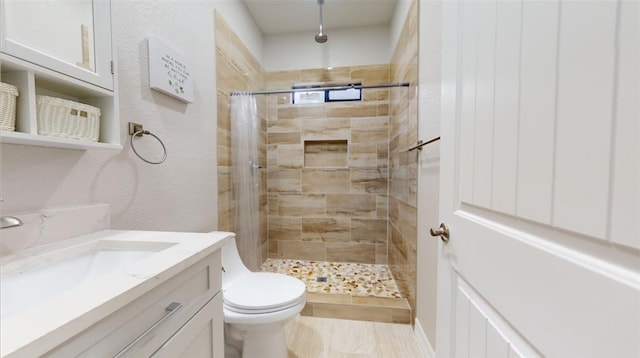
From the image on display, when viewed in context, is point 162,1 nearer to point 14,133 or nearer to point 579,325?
point 14,133

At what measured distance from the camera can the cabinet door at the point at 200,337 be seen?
2.07ft

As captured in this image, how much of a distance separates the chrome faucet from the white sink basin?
9cm

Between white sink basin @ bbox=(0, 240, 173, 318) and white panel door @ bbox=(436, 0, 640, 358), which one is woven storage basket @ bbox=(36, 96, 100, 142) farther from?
white panel door @ bbox=(436, 0, 640, 358)

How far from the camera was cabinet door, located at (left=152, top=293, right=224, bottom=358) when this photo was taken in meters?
0.63

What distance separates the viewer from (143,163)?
1.13 metres

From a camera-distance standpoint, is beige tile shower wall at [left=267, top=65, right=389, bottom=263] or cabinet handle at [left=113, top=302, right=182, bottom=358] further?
beige tile shower wall at [left=267, top=65, right=389, bottom=263]

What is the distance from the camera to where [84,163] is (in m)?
0.87

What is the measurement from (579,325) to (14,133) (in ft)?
3.90

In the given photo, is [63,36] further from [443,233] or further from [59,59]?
[443,233]

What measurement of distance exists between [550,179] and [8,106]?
3.88 feet

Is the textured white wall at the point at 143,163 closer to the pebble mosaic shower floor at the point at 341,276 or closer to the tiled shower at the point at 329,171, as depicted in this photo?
the tiled shower at the point at 329,171

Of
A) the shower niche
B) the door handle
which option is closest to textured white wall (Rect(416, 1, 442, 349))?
the door handle

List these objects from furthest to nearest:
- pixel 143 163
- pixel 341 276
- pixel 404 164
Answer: pixel 341 276 < pixel 404 164 < pixel 143 163

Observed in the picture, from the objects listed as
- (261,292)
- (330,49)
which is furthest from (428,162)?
(330,49)
